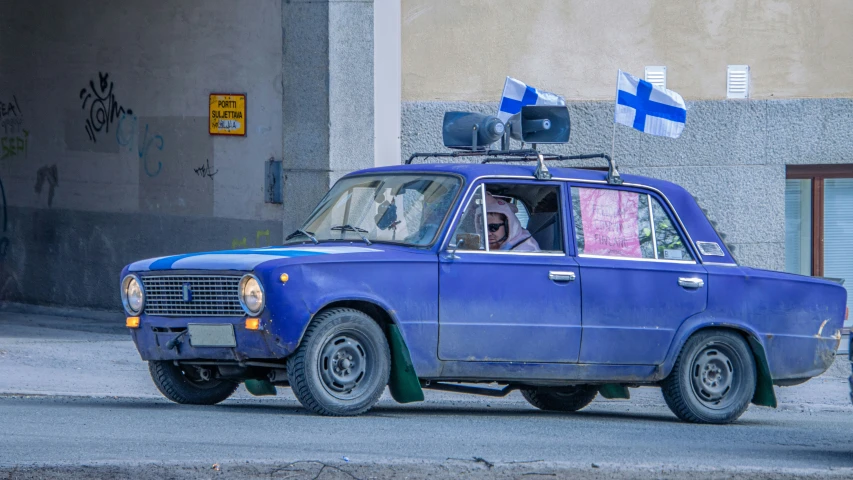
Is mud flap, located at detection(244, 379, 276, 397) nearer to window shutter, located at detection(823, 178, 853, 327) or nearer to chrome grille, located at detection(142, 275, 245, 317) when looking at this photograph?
chrome grille, located at detection(142, 275, 245, 317)

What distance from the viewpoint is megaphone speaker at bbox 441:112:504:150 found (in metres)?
9.27

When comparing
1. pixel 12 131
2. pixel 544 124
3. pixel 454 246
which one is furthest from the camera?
pixel 12 131

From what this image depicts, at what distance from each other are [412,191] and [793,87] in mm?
7211

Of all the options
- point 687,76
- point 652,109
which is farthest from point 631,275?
point 687,76

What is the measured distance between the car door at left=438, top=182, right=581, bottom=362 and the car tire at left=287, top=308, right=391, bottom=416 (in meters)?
0.43

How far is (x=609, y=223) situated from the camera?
8695 millimetres

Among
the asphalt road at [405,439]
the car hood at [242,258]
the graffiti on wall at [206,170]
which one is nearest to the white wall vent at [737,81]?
the graffiti on wall at [206,170]

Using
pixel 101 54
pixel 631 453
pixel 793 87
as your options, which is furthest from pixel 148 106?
pixel 631 453

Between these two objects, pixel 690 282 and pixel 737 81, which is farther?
pixel 737 81

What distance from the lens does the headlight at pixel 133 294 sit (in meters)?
8.02

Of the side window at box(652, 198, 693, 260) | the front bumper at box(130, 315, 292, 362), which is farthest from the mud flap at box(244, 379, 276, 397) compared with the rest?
the side window at box(652, 198, 693, 260)

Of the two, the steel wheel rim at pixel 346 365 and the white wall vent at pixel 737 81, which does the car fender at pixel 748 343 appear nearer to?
the steel wheel rim at pixel 346 365

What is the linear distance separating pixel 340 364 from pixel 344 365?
23 millimetres

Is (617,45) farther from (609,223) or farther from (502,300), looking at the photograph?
(502,300)
